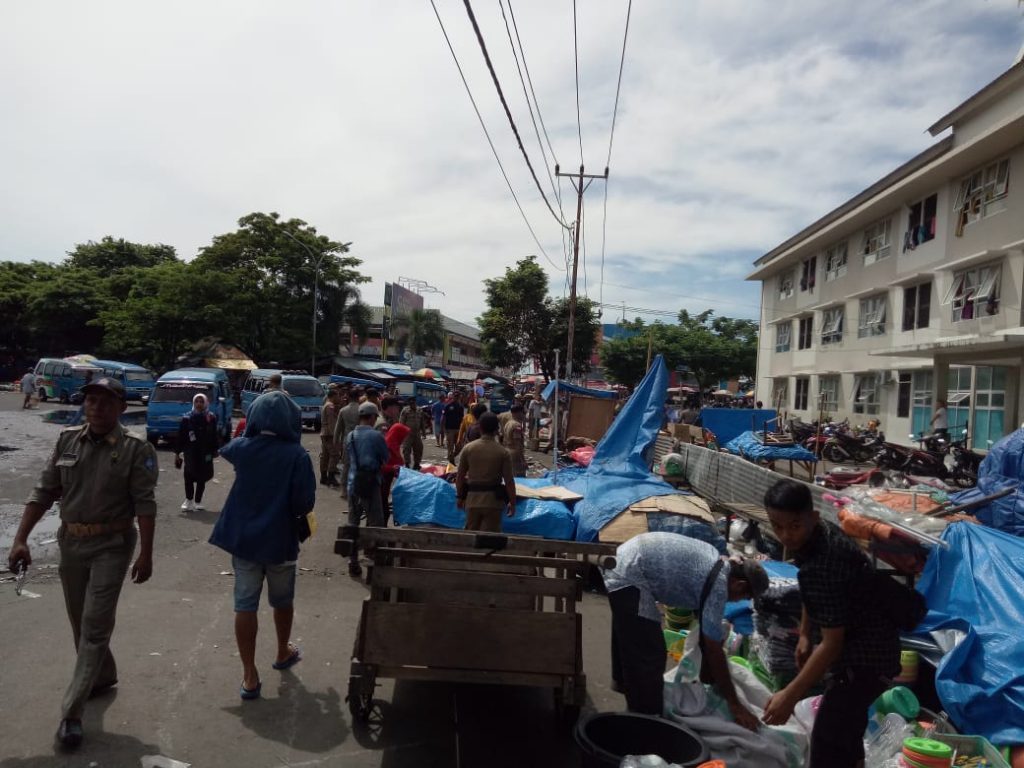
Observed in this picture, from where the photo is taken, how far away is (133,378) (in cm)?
2830

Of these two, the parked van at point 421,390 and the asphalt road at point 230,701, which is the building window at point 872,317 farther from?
the asphalt road at point 230,701

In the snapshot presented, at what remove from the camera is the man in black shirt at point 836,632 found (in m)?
2.83

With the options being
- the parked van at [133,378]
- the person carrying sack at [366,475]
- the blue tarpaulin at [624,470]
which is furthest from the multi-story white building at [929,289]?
the parked van at [133,378]

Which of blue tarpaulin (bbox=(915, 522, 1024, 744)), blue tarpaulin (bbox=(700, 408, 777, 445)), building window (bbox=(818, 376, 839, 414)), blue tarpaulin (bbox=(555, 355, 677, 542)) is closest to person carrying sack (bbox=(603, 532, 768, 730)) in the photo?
blue tarpaulin (bbox=(915, 522, 1024, 744))

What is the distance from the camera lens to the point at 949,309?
2017cm

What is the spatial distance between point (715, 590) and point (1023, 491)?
18.7 ft

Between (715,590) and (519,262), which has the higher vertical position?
(519,262)

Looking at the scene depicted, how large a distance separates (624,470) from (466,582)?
21.1ft

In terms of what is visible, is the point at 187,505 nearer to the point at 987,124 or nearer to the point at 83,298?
the point at 987,124

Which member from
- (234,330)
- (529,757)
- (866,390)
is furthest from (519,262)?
(529,757)

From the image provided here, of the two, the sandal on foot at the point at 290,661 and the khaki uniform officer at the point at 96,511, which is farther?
the sandal on foot at the point at 290,661

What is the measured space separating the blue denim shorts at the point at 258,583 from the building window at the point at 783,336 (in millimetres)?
31473

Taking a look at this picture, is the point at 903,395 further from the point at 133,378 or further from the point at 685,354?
the point at 133,378

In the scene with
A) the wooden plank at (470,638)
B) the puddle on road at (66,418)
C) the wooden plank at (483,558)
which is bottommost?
the puddle on road at (66,418)
